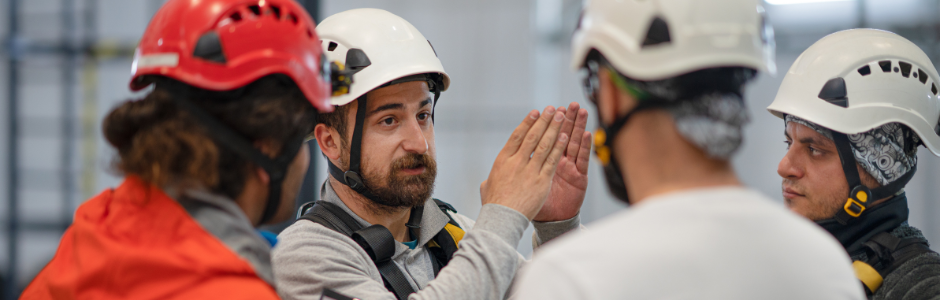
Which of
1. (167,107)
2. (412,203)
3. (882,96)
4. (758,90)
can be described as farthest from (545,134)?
(758,90)

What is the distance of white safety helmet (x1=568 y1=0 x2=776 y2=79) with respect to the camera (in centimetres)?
119

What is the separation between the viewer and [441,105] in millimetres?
6652

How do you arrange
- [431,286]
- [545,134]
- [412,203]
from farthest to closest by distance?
[412,203], [545,134], [431,286]

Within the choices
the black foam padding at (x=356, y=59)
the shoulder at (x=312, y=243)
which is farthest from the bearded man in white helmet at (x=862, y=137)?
the shoulder at (x=312, y=243)

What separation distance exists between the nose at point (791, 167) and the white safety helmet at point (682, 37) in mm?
1402

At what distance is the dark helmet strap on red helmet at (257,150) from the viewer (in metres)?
1.39

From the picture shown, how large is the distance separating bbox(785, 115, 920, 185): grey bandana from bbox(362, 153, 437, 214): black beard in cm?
164

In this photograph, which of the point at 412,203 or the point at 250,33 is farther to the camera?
the point at 412,203

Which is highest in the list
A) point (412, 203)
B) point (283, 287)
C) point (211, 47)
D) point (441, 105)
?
point (211, 47)

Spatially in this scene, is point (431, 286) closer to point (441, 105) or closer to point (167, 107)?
point (167, 107)

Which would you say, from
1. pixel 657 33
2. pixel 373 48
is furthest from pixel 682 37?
pixel 373 48

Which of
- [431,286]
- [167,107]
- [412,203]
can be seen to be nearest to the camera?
[167,107]

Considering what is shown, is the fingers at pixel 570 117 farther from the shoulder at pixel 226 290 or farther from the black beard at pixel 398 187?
the shoulder at pixel 226 290

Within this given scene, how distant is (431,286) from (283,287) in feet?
1.58
